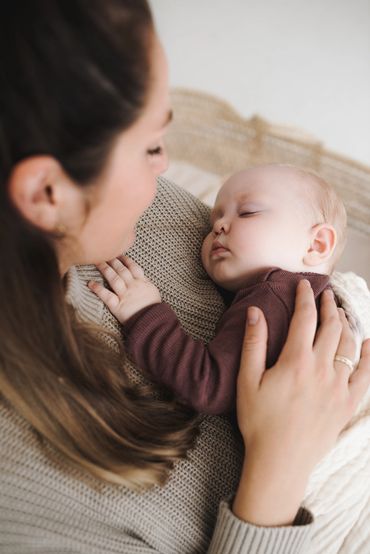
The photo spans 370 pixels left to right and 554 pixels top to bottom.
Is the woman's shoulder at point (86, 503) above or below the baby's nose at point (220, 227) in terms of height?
below

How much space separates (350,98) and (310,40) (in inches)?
10.7

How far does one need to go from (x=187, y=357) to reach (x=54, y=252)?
0.28 metres

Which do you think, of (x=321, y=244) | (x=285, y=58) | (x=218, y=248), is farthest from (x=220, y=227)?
(x=285, y=58)

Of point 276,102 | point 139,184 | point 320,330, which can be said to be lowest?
point 276,102

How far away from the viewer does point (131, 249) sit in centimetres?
96

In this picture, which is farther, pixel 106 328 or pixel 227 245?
pixel 227 245

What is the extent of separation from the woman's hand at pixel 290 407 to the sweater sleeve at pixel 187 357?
0.03m

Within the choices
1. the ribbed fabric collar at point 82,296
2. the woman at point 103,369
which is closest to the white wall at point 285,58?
the woman at point 103,369

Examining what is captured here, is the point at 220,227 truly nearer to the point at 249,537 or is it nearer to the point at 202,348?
the point at 202,348

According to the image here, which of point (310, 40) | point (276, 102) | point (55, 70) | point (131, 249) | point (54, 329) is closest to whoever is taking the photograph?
point (55, 70)

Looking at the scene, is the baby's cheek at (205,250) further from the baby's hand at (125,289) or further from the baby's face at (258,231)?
the baby's hand at (125,289)

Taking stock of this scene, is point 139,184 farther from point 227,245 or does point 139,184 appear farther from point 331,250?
point 331,250

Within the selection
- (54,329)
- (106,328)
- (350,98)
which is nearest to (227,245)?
(106,328)

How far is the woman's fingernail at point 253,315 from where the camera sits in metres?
0.83
